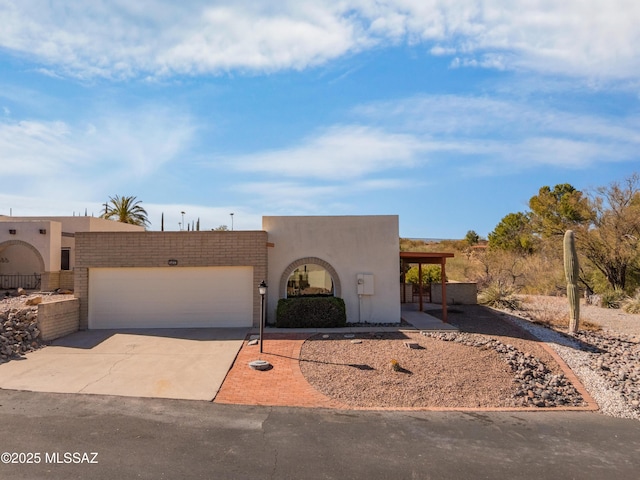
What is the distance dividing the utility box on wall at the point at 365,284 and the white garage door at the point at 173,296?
155 inches

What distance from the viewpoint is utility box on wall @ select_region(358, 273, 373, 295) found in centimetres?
1528

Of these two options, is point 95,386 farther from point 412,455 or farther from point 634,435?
point 634,435

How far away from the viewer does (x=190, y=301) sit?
48.7 ft

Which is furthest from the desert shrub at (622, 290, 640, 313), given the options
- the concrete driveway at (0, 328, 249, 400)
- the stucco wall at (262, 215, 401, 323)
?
the concrete driveway at (0, 328, 249, 400)

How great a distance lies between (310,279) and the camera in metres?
15.7

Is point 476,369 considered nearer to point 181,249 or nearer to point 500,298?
point 181,249

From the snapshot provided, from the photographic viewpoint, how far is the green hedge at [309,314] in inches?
566

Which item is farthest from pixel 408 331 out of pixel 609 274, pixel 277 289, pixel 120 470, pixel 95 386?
pixel 609 274

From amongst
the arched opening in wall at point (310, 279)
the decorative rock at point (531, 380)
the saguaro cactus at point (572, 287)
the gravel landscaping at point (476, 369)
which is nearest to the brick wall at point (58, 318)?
the arched opening in wall at point (310, 279)

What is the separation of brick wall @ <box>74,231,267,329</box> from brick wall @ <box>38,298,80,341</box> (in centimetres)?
129

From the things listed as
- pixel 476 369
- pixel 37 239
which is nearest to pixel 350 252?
pixel 476 369

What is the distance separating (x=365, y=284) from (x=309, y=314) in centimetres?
240

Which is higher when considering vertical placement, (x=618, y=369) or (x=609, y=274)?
(x=609, y=274)

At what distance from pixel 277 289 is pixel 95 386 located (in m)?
7.25
